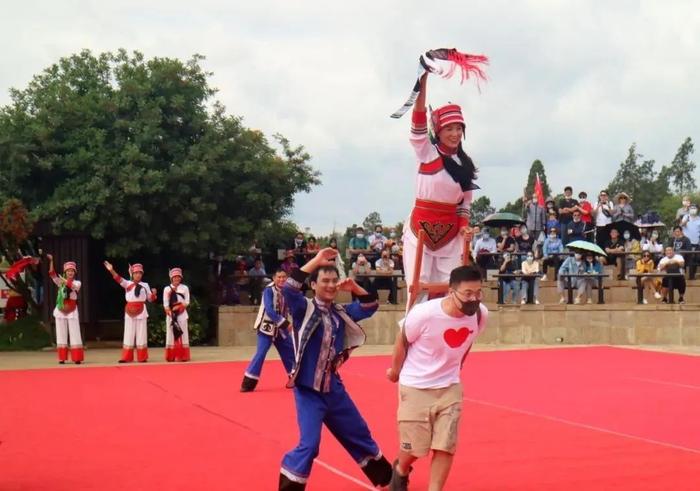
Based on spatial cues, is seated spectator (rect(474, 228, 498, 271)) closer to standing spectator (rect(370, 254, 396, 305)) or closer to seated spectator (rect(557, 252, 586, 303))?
seated spectator (rect(557, 252, 586, 303))

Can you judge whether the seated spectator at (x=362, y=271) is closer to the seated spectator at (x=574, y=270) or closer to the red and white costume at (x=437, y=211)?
the seated spectator at (x=574, y=270)

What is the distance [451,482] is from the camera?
7.44 m

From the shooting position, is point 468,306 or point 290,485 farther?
point 290,485

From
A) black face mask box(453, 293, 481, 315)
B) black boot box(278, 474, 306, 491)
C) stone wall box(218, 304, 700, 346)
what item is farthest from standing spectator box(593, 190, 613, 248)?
black boot box(278, 474, 306, 491)

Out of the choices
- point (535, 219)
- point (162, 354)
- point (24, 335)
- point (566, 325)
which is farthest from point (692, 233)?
point (24, 335)

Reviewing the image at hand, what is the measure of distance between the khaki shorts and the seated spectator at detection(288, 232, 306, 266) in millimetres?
16810

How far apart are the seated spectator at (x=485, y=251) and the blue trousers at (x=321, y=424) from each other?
52.8ft

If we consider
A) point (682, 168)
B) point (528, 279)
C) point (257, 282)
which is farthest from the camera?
point (682, 168)

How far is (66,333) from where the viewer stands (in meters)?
18.4

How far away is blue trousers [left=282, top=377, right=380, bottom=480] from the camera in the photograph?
21.9 feet

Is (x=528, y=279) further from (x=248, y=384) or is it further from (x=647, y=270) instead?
(x=248, y=384)

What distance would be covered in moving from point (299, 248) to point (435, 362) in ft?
57.7

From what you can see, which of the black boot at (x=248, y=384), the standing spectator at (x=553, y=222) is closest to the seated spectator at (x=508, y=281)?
the standing spectator at (x=553, y=222)

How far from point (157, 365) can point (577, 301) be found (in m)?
8.87
